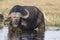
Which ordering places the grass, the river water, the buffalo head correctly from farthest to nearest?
1. the grass
2. the river water
3. the buffalo head

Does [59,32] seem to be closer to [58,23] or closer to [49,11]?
[58,23]

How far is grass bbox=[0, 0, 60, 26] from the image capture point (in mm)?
18562

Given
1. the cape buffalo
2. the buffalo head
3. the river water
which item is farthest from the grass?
the buffalo head

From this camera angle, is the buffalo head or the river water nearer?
the buffalo head

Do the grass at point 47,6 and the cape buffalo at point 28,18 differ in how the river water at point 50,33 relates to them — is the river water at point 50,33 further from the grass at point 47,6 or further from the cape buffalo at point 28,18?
the cape buffalo at point 28,18

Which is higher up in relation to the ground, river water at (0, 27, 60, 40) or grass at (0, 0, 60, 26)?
grass at (0, 0, 60, 26)

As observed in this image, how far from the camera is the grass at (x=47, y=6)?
18562 millimetres

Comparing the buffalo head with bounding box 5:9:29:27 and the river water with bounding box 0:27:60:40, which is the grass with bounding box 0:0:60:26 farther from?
the buffalo head with bounding box 5:9:29:27

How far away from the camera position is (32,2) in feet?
76.8

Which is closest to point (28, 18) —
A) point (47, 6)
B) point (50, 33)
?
point (50, 33)

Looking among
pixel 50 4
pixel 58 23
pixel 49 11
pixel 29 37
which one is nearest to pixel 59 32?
pixel 58 23

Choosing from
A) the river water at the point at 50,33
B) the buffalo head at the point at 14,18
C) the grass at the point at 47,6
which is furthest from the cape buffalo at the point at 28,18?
the grass at the point at 47,6

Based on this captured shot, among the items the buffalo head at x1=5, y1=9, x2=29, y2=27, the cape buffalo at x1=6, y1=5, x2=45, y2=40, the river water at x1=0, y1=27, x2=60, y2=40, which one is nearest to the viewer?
the buffalo head at x1=5, y1=9, x2=29, y2=27

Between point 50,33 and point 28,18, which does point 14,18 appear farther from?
point 50,33
